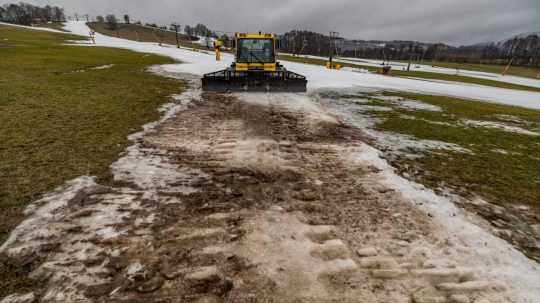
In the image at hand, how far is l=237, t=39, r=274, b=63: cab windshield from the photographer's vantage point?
1547 cm

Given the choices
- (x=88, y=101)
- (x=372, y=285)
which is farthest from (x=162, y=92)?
(x=372, y=285)

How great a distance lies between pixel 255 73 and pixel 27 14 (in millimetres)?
176158

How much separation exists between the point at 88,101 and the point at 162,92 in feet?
11.1

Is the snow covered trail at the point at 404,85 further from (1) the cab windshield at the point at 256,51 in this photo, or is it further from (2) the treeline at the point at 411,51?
(2) the treeline at the point at 411,51

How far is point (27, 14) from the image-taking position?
131 metres

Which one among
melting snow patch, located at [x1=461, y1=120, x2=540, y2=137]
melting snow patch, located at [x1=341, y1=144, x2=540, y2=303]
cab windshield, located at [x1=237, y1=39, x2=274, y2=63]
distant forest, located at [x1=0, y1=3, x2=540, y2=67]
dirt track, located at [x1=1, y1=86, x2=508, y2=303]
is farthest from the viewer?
distant forest, located at [x1=0, y1=3, x2=540, y2=67]

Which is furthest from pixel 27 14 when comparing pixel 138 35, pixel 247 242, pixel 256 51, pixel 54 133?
pixel 247 242

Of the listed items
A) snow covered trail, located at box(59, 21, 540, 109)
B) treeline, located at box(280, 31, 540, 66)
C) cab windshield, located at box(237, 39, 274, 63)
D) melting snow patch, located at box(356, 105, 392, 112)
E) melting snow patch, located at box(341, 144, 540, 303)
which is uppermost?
treeline, located at box(280, 31, 540, 66)

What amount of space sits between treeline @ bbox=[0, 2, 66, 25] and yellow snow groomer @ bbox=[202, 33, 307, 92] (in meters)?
154

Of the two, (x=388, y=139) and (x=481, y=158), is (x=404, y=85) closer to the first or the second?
(x=388, y=139)

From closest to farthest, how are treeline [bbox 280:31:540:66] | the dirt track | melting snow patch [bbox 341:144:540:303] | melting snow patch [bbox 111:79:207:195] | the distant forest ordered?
the dirt track < melting snow patch [bbox 341:144:540:303] < melting snow patch [bbox 111:79:207:195] < treeline [bbox 280:31:540:66] < the distant forest

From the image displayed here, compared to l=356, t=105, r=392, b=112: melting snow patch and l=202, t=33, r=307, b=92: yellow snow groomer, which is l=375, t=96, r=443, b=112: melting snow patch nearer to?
l=356, t=105, r=392, b=112: melting snow patch

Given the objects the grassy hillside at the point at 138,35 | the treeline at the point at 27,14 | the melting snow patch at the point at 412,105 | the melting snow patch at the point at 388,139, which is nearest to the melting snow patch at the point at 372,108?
the melting snow patch at the point at 388,139

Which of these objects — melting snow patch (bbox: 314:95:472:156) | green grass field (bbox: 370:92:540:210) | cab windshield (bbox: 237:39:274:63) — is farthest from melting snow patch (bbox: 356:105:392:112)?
cab windshield (bbox: 237:39:274:63)
